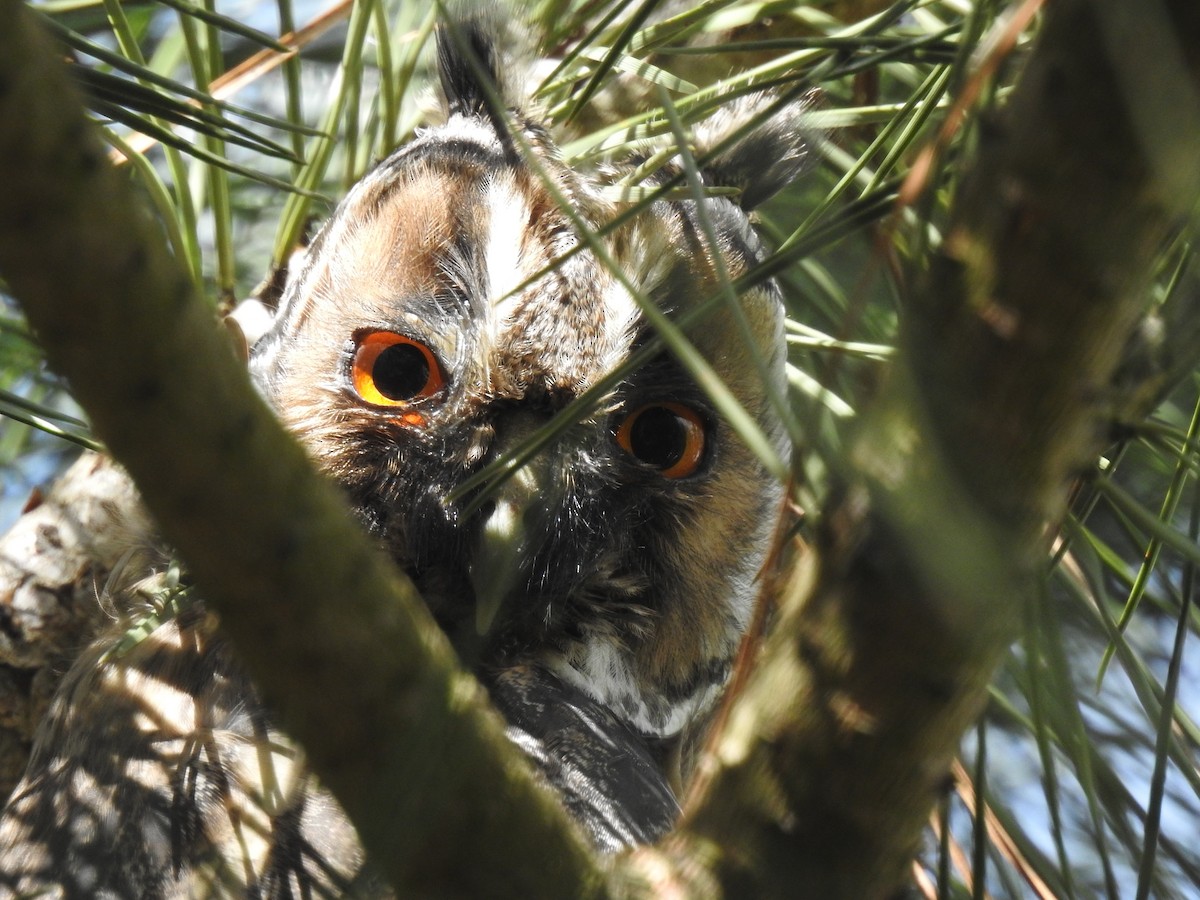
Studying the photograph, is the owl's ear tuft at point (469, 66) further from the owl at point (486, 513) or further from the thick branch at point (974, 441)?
the thick branch at point (974, 441)

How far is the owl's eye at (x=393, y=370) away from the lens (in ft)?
4.69

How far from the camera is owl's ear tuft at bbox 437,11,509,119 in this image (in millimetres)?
1695

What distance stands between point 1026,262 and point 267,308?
1486 millimetres

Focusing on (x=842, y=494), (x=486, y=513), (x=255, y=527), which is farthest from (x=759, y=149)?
(x=255, y=527)

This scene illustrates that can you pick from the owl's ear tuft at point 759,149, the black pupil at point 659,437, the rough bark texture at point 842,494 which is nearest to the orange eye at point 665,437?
the black pupil at point 659,437

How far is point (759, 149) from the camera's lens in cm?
177

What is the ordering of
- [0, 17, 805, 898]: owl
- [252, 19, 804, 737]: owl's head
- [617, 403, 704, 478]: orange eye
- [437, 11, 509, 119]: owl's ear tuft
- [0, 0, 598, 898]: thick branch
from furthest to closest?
[437, 11, 509, 119]: owl's ear tuft < [617, 403, 704, 478]: orange eye < [252, 19, 804, 737]: owl's head < [0, 17, 805, 898]: owl < [0, 0, 598, 898]: thick branch

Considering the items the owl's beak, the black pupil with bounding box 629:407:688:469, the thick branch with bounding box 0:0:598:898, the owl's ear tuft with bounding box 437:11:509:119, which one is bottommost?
the thick branch with bounding box 0:0:598:898

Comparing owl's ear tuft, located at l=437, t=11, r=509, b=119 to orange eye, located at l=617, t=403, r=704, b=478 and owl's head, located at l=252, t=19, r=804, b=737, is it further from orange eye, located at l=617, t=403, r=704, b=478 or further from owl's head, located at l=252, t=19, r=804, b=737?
orange eye, located at l=617, t=403, r=704, b=478

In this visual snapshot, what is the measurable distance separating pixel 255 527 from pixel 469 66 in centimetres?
142

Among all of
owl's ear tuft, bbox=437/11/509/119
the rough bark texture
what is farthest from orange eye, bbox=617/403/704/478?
the rough bark texture

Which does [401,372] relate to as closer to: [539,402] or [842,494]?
[539,402]

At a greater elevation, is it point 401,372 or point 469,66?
point 469,66

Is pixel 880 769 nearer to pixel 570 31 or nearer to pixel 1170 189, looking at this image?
pixel 1170 189
